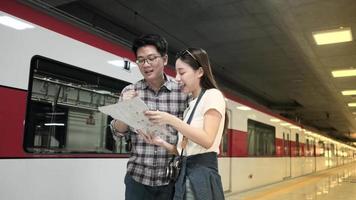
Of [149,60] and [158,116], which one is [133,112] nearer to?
[158,116]

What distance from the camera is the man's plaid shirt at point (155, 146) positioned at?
6.08 feet

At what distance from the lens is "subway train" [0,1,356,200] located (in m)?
2.67

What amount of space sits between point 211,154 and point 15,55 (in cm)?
185

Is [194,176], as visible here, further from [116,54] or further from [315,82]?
[315,82]

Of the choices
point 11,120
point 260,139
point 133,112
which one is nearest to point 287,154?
point 260,139

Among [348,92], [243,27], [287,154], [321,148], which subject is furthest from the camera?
[321,148]

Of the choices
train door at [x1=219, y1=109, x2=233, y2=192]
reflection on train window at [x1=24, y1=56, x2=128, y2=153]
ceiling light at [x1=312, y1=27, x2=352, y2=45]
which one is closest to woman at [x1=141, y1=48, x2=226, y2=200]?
reflection on train window at [x1=24, y1=56, x2=128, y2=153]

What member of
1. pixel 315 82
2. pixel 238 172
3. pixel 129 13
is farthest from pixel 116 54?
pixel 315 82

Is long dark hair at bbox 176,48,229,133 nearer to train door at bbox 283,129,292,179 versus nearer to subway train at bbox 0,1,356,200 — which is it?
subway train at bbox 0,1,356,200

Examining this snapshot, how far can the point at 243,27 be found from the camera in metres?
7.87

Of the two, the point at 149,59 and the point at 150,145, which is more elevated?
the point at 149,59

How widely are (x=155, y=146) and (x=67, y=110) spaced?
1.63 meters

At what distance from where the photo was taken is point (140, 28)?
329 inches

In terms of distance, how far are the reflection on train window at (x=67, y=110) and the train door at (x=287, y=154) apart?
27.9ft
